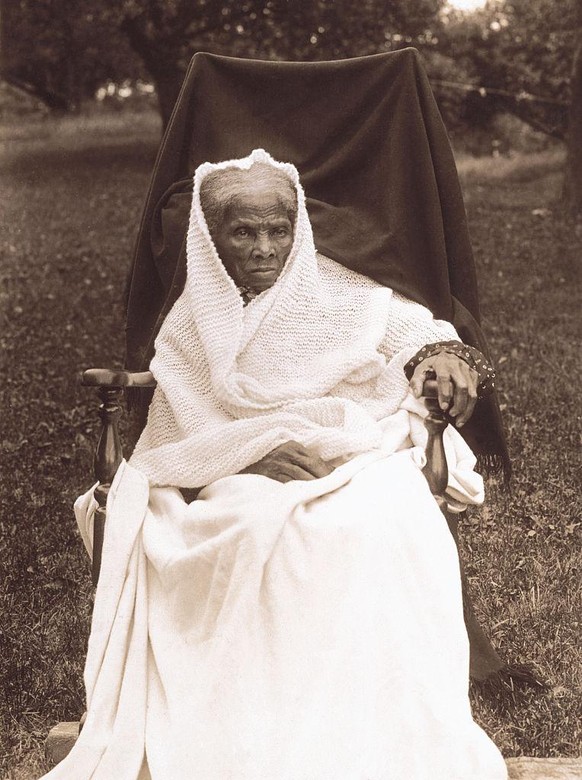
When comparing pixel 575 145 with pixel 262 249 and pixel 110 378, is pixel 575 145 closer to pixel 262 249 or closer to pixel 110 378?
pixel 262 249

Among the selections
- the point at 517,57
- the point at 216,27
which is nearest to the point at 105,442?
the point at 216,27

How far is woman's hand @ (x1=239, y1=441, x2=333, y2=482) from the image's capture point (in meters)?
3.10

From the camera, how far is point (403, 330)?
356 centimetres

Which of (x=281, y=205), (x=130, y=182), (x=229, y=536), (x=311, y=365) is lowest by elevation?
(x=130, y=182)

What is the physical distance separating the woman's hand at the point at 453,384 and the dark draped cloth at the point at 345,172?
1.59ft

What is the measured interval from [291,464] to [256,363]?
1.60 ft

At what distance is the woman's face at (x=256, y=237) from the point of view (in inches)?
137

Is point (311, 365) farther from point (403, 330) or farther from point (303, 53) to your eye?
point (303, 53)

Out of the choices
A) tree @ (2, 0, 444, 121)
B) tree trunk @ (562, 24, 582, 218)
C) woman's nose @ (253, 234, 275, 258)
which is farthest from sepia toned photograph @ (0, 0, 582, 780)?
tree @ (2, 0, 444, 121)

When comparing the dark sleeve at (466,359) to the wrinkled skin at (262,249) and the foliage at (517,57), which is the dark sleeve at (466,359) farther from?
the foliage at (517,57)

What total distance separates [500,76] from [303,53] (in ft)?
15.1

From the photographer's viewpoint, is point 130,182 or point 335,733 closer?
point 335,733

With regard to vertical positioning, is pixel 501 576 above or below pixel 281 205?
below

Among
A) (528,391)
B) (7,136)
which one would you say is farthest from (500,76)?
(528,391)
